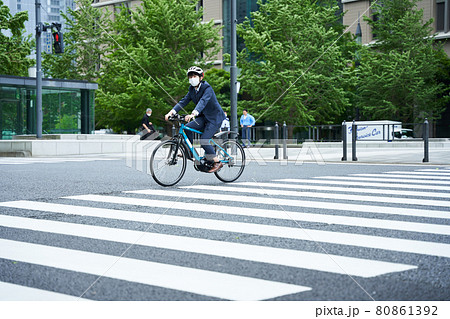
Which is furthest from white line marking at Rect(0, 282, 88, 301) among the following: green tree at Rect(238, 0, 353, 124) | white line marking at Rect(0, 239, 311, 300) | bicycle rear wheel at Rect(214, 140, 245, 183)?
green tree at Rect(238, 0, 353, 124)

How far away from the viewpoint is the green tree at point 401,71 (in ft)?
119

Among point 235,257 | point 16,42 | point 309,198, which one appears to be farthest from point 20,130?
point 235,257

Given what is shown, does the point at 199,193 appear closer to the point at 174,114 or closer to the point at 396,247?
the point at 174,114

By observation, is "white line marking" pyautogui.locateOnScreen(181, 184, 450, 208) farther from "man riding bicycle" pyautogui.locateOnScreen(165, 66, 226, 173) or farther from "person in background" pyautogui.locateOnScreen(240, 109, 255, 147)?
"person in background" pyautogui.locateOnScreen(240, 109, 255, 147)

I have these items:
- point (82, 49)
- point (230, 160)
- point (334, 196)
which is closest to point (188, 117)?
point (230, 160)

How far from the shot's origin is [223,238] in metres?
4.86

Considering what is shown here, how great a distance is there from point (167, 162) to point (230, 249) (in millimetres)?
4733

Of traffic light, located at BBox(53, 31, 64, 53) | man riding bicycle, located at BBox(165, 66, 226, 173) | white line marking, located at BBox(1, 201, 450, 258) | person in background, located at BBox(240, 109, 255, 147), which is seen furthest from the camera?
person in background, located at BBox(240, 109, 255, 147)

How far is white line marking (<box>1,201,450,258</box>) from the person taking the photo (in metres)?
4.53

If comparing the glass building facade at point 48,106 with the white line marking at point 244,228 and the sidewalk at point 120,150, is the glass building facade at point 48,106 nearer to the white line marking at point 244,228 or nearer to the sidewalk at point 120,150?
the sidewalk at point 120,150
